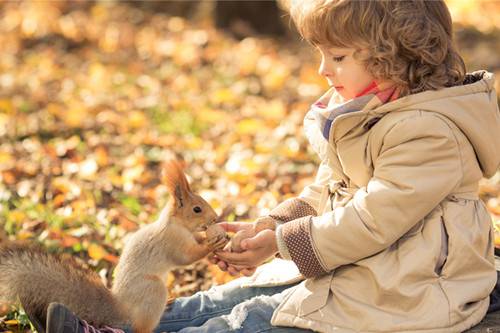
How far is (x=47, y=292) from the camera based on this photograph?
2123mm

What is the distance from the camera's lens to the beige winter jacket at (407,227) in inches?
78.1

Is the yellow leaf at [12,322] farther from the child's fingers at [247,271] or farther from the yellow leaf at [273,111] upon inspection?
the yellow leaf at [273,111]

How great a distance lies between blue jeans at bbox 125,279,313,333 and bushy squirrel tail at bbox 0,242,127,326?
0.79ft

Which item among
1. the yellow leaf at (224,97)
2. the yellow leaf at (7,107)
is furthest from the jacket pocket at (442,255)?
the yellow leaf at (7,107)

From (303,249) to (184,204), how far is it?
1.67 ft

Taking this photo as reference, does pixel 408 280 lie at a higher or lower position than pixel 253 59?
higher

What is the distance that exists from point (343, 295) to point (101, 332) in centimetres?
70

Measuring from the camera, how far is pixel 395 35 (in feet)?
6.53

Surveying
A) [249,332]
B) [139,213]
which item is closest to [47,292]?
[249,332]

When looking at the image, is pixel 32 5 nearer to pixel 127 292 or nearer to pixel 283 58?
pixel 283 58

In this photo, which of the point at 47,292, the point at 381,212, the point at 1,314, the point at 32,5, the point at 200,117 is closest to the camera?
the point at 381,212

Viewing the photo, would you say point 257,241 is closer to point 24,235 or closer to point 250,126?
point 24,235

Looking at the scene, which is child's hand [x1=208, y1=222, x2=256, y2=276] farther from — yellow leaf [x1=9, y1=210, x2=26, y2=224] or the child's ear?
yellow leaf [x1=9, y1=210, x2=26, y2=224]

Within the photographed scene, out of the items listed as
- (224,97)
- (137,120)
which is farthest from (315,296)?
(224,97)
